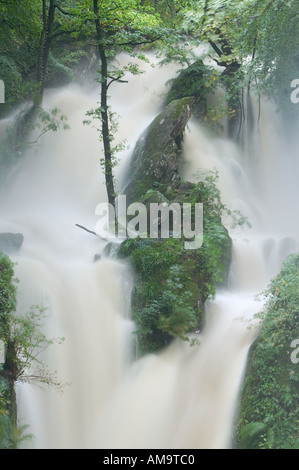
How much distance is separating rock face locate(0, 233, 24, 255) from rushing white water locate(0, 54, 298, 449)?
17 cm

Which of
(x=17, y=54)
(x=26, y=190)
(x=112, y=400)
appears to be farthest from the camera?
(x=17, y=54)

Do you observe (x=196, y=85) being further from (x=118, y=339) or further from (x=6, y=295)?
(x=6, y=295)

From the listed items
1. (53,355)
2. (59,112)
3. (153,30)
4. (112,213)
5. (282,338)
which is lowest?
(53,355)

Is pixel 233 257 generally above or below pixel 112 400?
above

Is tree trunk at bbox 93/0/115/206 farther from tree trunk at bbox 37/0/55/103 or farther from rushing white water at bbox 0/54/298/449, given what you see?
tree trunk at bbox 37/0/55/103

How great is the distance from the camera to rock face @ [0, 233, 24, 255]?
8.73 m

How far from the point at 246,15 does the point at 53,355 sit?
825 cm

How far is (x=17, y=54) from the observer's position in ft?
48.4

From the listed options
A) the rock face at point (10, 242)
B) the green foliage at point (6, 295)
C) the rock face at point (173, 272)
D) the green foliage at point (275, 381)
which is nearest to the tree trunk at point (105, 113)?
the rock face at point (173, 272)

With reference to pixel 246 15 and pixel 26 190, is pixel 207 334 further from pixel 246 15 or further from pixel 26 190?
pixel 26 190

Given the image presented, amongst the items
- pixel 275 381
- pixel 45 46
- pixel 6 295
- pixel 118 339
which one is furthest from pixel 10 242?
pixel 45 46

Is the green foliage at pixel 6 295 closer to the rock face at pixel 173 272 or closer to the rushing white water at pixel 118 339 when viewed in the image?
the rushing white water at pixel 118 339
